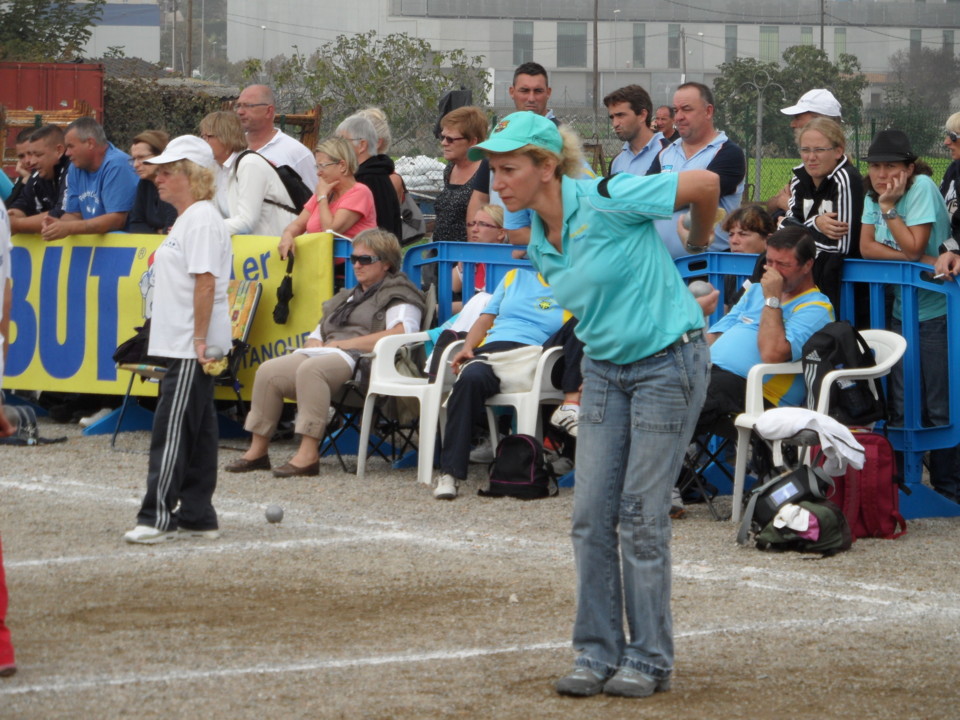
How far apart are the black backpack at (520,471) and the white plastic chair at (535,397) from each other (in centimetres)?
14

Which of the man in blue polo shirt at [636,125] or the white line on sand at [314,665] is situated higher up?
the man in blue polo shirt at [636,125]

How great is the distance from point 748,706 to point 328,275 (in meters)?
6.10

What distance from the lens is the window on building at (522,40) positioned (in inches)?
3959

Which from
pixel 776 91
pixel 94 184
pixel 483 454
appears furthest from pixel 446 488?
pixel 776 91

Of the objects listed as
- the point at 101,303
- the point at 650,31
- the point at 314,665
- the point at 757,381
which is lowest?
the point at 314,665

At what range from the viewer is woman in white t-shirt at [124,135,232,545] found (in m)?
7.43

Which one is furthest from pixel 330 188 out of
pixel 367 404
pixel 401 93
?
pixel 401 93

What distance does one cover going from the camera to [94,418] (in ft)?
37.3

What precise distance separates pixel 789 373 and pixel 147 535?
11.1 ft

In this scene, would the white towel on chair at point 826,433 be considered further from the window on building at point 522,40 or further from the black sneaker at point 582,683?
the window on building at point 522,40

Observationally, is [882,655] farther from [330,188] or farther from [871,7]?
[871,7]

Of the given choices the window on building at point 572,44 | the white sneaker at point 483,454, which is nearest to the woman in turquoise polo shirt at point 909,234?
the white sneaker at point 483,454

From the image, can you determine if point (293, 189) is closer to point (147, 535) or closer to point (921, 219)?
point (147, 535)

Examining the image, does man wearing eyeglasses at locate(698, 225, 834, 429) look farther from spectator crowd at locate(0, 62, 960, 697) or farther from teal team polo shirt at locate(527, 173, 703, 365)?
teal team polo shirt at locate(527, 173, 703, 365)
